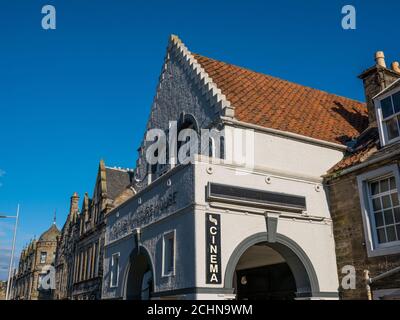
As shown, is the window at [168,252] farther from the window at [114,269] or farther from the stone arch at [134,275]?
the window at [114,269]

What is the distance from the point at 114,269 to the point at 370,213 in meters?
9.58

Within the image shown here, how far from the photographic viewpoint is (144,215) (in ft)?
47.8

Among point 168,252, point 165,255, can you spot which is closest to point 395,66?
point 168,252

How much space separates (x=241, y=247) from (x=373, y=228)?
4.03 m

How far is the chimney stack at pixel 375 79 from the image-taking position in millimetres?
15539

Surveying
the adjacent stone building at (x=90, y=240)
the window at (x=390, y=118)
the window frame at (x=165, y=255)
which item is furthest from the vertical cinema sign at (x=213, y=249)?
the adjacent stone building at (x=90, y=240)

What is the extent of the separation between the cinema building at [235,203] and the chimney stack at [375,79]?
→ 1.41m

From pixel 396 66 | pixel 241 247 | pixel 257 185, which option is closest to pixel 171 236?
pixel 241 247

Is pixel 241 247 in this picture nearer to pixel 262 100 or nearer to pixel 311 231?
pixel 311 231

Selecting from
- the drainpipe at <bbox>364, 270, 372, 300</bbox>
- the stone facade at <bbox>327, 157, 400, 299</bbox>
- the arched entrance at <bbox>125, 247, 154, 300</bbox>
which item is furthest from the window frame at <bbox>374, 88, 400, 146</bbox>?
the arched entrance at <bbox>125, 247, 154, 300</bbox>

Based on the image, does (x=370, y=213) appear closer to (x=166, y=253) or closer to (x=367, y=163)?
(x=367, y=163)

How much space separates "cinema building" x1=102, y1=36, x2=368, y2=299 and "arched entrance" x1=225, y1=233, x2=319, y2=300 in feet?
0.12

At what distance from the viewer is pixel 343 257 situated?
13188 millimetres
